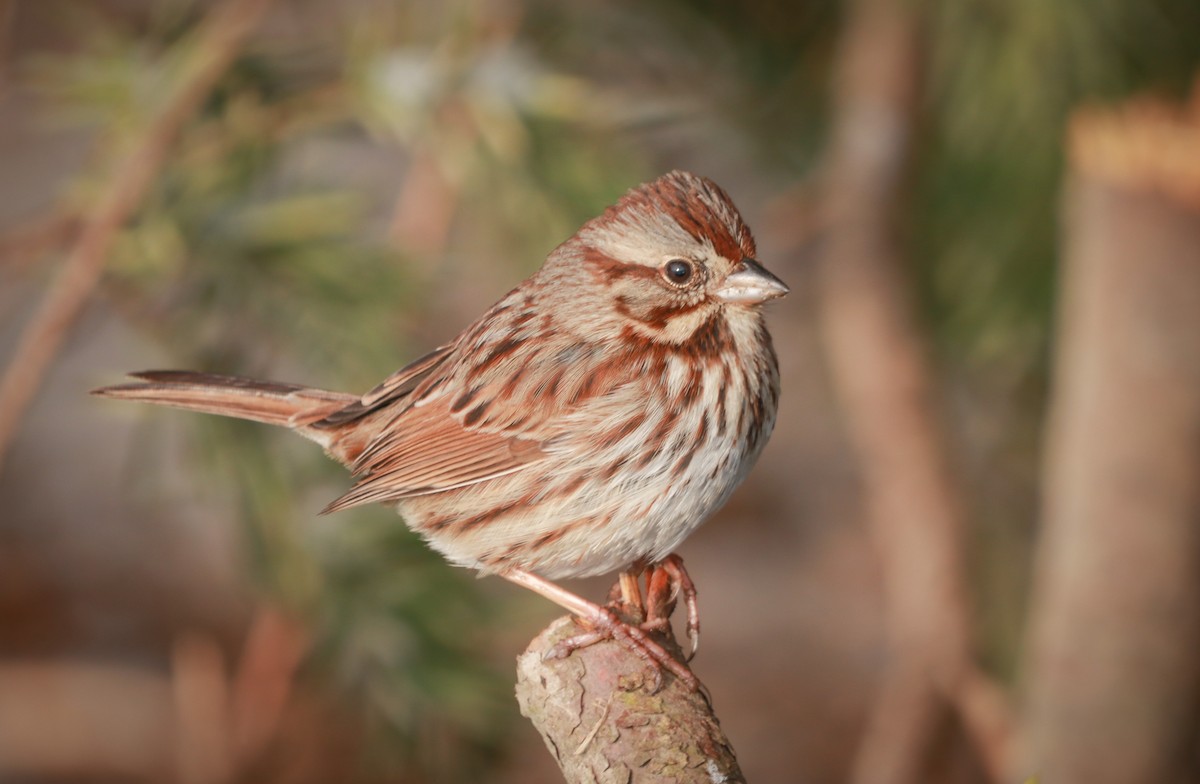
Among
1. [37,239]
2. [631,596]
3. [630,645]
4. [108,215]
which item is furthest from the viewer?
[37,239]

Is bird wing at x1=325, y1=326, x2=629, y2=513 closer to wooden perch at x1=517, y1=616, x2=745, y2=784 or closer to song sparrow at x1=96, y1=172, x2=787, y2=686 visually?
song sparrow at x1=96, y1=172, x2=787, y2=686

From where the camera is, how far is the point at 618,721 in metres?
1.75

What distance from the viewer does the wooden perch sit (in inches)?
67.1

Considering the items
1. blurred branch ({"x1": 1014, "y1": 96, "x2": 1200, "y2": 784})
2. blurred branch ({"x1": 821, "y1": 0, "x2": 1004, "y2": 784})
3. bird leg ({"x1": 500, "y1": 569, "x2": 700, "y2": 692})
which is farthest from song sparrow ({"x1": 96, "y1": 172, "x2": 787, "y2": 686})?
blurred branch ({"x1": 821, "y1": 0, "x2": 1004, "y2": 784})

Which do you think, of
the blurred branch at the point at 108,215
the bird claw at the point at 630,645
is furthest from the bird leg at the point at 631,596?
the blurred branch at the point at 108,215

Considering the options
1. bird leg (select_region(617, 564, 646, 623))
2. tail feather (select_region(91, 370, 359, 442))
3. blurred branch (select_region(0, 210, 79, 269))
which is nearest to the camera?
bird leg (select_region(617, 564, 646, 623))

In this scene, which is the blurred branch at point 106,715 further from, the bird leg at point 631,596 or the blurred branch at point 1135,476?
the bird leg at point 631,596

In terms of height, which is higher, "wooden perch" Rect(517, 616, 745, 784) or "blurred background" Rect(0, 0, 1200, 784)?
"blurred background" Rect(0, 0, 1200, 784)

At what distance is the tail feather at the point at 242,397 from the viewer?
8.79 ft

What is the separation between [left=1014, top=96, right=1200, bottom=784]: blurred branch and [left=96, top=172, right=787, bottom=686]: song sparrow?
1.59 meters

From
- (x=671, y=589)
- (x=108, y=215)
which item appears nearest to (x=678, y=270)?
(x=671, y=589)

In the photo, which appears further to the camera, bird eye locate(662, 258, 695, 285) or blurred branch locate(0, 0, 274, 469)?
blurred branch locate(0, 0, 274, 469)

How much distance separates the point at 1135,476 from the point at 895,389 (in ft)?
3.61

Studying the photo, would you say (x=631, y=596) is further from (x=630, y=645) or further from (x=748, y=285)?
(x=748, y=285)
